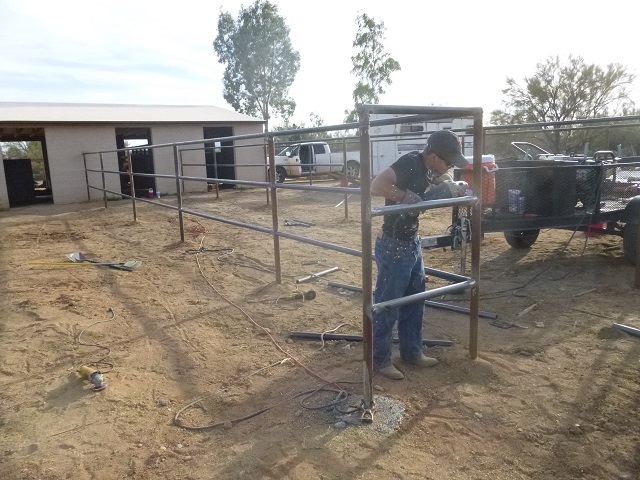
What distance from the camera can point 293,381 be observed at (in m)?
3.01

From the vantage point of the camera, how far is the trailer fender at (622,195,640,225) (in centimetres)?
523

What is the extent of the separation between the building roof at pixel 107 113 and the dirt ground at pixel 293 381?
426 inches

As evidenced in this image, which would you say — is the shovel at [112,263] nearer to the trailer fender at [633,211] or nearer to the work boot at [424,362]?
the work boot at [424,362]

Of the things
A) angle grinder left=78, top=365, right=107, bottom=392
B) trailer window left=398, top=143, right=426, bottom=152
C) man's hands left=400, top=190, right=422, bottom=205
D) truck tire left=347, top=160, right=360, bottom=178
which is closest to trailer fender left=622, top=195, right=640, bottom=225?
man's hands left=400, top=190, right=422, bottom=205

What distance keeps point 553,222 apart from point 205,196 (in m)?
11.5

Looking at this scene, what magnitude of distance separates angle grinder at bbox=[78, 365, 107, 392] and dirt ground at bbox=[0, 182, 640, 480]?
5 centimetres

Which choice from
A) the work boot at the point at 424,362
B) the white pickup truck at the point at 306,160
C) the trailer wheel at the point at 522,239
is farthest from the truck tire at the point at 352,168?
the work boot at the point at 424,362

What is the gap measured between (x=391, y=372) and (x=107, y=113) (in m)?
17.0

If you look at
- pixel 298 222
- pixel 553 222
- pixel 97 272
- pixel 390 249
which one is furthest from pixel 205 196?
pixel 390 249

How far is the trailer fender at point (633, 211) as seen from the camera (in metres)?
5.23

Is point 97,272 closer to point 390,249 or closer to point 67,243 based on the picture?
point 67,243

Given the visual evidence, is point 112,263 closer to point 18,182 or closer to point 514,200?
point 514,200

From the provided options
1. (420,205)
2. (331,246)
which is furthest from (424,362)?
(331,246)

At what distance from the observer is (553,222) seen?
5.48 meters
